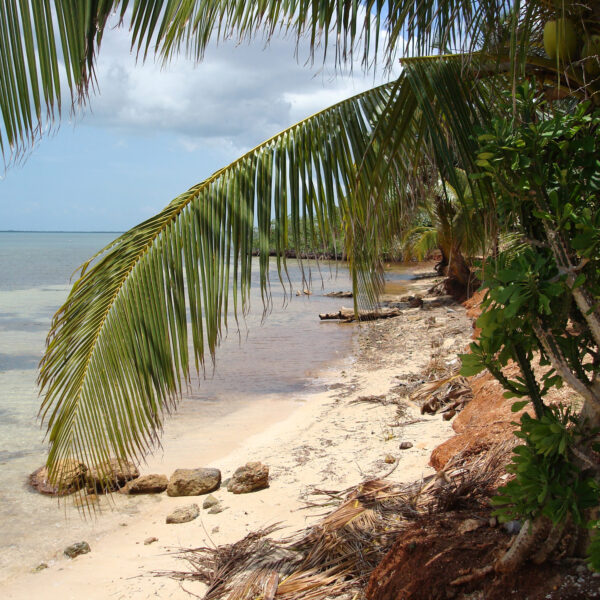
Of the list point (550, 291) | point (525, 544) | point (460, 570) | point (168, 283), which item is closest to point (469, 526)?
point (460, 570)

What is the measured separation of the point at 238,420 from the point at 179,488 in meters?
2.88

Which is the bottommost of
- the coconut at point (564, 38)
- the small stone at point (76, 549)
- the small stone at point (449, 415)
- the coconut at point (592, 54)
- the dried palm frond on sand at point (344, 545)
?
the small stone at point (76, 549)

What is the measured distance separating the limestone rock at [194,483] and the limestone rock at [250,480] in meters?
0.26

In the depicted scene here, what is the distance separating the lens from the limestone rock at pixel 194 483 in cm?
567

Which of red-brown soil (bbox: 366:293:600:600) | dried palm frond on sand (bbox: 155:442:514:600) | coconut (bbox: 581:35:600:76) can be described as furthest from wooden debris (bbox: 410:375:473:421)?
coconut (bbox: 581:35:600:76)

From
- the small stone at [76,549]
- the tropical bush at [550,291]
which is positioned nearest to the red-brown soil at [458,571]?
the tropical bush at [550,291]

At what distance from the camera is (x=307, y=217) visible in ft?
10.5

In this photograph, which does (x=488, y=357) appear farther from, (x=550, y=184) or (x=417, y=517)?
(x=417, y=517)

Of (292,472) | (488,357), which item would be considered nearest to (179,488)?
(292,472)

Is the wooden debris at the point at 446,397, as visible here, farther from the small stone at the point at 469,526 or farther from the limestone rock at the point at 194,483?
the small stone at the point at 469,526

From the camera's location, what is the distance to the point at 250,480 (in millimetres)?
5418

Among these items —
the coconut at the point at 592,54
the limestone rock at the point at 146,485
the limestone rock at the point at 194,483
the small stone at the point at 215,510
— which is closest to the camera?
the coconut at the point at 592,54

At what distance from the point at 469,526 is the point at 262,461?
160 inches

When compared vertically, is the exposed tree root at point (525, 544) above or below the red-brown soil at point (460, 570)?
above
